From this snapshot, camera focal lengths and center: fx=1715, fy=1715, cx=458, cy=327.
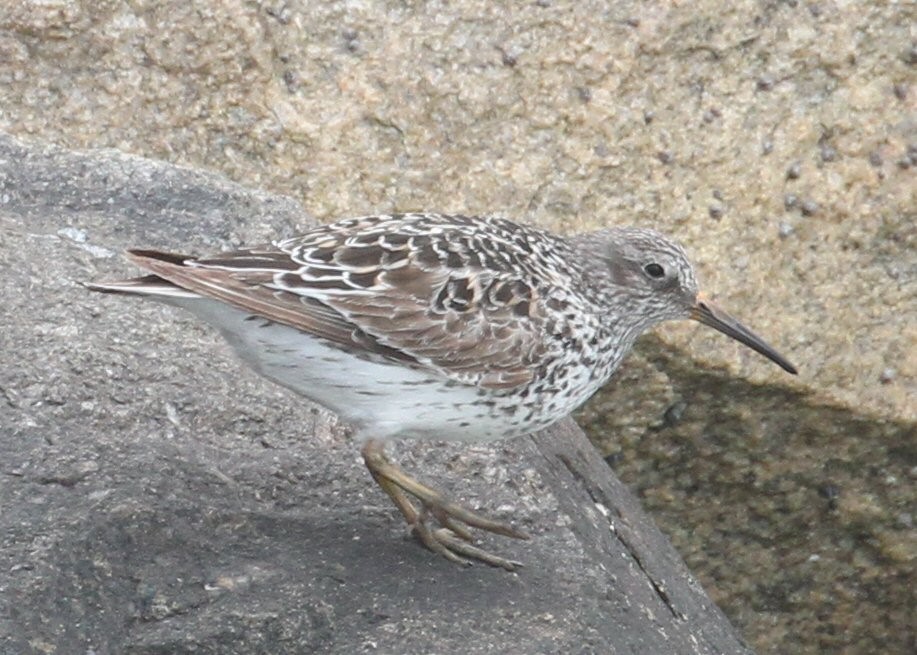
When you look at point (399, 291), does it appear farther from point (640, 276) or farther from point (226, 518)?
point (640, 276)

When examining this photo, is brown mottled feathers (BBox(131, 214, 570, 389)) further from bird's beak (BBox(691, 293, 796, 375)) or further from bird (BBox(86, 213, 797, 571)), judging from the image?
bird's beak (BBox(691, 293, 796, 375))

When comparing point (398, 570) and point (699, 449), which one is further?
point (699, 449)

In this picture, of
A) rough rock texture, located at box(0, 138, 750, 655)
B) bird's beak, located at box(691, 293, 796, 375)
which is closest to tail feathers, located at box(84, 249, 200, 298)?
rough rock texture, located at box(0, 138, 750, 655)

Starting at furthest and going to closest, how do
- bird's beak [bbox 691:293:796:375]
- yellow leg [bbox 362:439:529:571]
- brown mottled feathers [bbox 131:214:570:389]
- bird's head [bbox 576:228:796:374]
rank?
1. bird's beak [bbox 691:293:796:375]
2. bird's head [bbox 576:228:796:374]
3. yellow leg [bbox 362:439:529:571]
4. brown mottled feathers [bbox 131:214:570:389]

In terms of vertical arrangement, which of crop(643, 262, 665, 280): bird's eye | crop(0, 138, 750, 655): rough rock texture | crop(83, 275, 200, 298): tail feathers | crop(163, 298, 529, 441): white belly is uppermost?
crop(643, 262, 665, 280): bird's eye

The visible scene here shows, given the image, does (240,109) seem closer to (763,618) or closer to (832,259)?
(832,259)

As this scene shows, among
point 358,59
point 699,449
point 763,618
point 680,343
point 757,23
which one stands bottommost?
point 763,618

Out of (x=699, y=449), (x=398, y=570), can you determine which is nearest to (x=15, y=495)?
(x=398, y=570)
